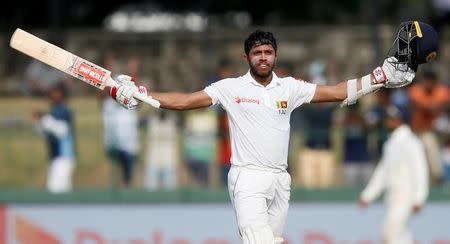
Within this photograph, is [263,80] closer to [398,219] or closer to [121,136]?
[398,219]

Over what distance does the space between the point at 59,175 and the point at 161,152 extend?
1323 mm

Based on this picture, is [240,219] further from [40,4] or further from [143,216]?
[40,4]

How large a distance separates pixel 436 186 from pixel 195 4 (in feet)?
35.9

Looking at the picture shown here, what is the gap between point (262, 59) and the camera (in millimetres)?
9242

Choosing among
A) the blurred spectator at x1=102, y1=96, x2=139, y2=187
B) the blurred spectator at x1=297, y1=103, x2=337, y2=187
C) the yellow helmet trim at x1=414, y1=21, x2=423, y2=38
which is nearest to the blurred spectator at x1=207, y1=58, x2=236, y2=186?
the blurred spectator at x1=297, y1=103, x2=337, y2=187

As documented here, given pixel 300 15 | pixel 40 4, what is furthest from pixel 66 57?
pixel 300 15

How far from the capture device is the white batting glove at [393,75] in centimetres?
935

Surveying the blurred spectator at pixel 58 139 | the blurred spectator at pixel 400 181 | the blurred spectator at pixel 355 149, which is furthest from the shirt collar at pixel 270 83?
the blurred spectator at pixel 58 139

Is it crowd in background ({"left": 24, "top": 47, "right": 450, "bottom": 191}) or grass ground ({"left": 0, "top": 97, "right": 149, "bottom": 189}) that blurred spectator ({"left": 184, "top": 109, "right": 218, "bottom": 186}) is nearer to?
crowd in background ({"left": 24, "top": 47, "right": 450, "bottom": 191})

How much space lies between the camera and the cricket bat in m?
9.41

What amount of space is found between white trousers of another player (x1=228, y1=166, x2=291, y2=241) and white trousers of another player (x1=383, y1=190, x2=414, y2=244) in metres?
5.33

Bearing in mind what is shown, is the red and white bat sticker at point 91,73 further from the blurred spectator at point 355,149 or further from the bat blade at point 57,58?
the blurred spectator at point 355,149

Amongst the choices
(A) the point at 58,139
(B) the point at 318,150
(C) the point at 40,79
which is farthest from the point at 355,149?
(C) the point at 40,79

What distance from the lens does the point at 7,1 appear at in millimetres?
23062
